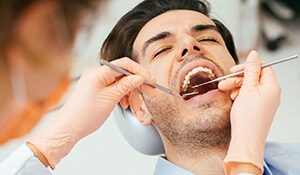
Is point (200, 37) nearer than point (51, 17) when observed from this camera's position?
No

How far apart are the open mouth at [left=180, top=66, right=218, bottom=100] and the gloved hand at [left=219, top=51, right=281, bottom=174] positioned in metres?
0.07

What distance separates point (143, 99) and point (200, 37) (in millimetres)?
264

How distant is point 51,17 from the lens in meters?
0.53

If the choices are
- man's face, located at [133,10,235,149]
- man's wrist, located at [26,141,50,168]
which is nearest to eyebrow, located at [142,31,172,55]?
man's face, located at [133,10,235,149]

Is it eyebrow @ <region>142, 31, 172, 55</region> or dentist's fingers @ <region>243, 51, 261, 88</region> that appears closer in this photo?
dentist's fingers @ <region>243, 51, 261, 88</region>

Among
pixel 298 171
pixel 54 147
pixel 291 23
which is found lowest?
pixel 298 171

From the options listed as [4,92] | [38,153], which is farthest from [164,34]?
[4,92]

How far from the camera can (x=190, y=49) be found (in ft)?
4.57

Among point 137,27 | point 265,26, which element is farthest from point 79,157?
point 265,26

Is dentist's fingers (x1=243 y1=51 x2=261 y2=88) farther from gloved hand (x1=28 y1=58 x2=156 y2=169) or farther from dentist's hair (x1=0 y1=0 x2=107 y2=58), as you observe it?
dentist's hair (x1=0 y1=0 x2=107 y2=58)

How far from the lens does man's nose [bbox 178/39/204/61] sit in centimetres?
139

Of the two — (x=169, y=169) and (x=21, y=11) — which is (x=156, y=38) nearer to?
(x=169, y=169)

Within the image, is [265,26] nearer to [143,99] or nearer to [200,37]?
[200,37]

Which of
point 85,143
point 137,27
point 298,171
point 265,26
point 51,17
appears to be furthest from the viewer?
point 265,26
